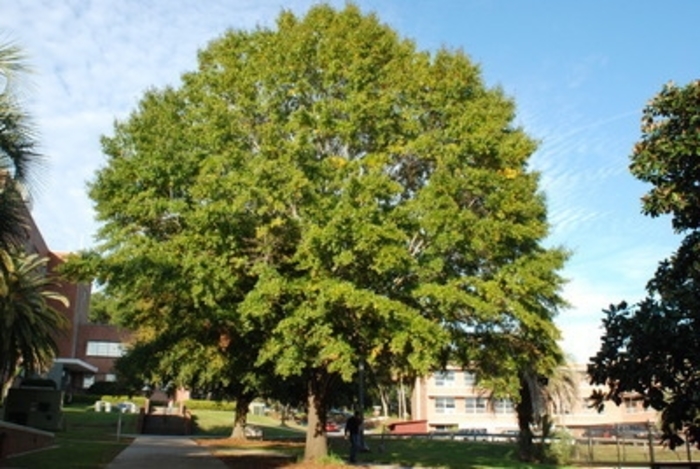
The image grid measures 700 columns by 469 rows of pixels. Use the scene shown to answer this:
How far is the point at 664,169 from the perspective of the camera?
385 inches

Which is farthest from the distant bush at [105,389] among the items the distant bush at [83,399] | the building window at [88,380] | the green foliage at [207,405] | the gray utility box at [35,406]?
the gray utility box at [35,406]

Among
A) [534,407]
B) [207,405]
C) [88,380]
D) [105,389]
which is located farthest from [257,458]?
[88,380]

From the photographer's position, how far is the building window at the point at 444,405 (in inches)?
3280

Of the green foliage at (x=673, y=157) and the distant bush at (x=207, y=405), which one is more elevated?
the green foliage at (x=673, y=157)

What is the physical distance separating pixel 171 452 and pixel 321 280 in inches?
592

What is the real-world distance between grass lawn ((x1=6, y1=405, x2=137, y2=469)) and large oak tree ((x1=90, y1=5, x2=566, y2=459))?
5667mm

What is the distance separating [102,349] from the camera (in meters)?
75.4

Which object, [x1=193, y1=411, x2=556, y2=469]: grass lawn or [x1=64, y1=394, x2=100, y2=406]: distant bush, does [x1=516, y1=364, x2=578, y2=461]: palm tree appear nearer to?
[x1=193, y1=411, x2=556, y2=469]: grass lawn

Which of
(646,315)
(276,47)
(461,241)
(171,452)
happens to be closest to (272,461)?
(171,452)

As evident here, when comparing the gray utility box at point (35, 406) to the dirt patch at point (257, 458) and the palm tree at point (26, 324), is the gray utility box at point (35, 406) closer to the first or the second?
the palm tree at point (26, 324)

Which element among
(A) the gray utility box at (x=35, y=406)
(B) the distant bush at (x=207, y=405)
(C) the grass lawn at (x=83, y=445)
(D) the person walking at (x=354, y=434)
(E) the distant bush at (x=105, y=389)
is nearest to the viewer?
(C) the grass lawn at (x=83, y=445)

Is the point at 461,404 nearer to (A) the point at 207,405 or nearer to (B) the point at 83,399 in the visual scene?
(A) the point at 207,405

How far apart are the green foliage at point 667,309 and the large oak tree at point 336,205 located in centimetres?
723

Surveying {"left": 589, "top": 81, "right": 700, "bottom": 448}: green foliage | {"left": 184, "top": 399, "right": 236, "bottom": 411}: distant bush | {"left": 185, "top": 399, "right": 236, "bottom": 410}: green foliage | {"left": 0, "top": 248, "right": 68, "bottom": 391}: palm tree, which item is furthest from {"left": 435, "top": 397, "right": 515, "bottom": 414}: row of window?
{"left": 589, "top": 81, "right": 700, "bottom": 448}: green foliage
